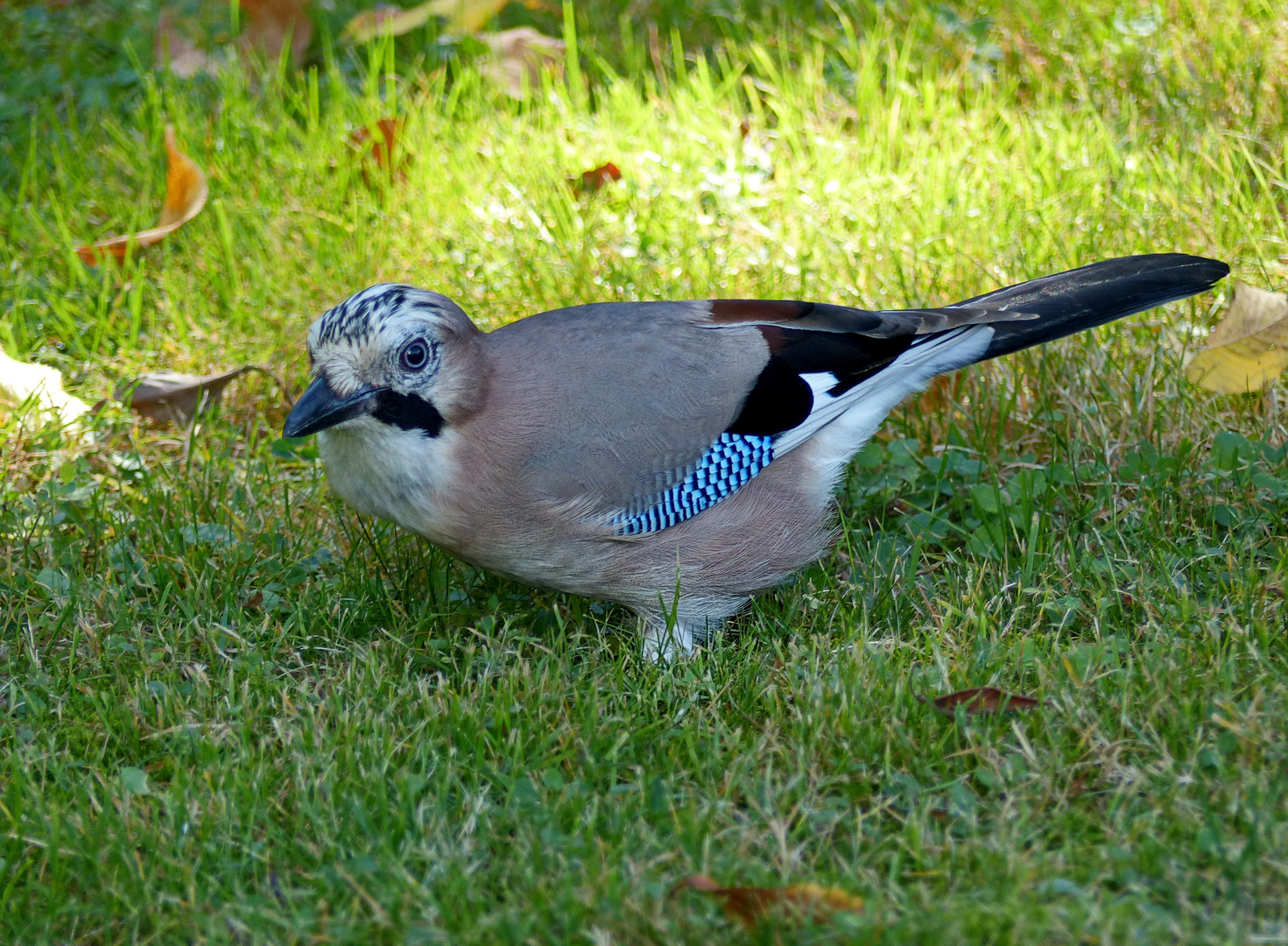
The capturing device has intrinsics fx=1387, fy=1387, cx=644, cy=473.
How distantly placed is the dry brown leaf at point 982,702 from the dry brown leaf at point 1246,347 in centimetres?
145

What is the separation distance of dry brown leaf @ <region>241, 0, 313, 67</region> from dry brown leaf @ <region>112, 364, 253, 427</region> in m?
2.16

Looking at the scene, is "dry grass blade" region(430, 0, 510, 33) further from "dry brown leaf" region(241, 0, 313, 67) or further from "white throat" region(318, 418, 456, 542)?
"white throat" region(318, 418, 456, 542)

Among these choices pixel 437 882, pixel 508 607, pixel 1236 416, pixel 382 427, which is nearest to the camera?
pixel 437 882

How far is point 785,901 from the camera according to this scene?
216 cm

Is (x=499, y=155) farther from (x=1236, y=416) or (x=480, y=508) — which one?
(x=1236, y=416)

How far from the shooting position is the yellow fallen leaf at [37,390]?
394cm

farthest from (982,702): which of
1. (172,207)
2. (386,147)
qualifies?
(172,207)

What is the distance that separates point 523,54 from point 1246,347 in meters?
3.25

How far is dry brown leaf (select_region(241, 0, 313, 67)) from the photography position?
5750mm

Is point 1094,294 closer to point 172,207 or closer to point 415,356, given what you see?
point 415,356

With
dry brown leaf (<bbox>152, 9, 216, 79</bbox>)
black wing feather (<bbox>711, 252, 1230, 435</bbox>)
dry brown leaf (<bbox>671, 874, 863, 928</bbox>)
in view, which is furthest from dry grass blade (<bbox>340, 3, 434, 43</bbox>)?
dry brown leaf (<bbox>671, 874, 863, 928</bbox>)

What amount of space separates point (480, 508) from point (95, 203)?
262 centimetres

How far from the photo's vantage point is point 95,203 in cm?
483

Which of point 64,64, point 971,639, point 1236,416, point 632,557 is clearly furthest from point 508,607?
point 64,64
